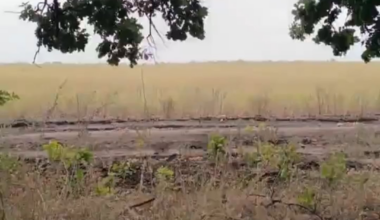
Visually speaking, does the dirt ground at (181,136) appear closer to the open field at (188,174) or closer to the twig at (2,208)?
the open field at (188,174)

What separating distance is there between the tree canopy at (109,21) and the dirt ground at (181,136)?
96 centimetres

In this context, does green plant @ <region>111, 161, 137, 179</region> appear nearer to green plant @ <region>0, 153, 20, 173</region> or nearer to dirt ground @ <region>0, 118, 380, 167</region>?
dirt ground @ <region>0, 118, 380, 167</region>

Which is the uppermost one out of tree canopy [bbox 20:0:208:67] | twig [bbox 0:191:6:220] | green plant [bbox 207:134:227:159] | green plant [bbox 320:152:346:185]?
tree canopy [bbox 20:0:208:67]

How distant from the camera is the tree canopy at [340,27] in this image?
5.52m

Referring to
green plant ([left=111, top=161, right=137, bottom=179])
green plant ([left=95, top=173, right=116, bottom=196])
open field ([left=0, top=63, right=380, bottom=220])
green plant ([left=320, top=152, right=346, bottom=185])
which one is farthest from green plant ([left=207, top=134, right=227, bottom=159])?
green plant ([left=320, top=152, right=346, bottom=185])

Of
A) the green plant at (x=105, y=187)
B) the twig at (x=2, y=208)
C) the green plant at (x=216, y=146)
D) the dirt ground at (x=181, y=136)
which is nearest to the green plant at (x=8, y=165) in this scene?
the twig at (x=2, y=208)

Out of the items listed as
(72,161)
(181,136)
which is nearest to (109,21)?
(72,161)

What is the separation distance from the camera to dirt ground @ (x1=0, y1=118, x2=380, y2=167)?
8.48 meters

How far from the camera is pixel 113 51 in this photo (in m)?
6.55

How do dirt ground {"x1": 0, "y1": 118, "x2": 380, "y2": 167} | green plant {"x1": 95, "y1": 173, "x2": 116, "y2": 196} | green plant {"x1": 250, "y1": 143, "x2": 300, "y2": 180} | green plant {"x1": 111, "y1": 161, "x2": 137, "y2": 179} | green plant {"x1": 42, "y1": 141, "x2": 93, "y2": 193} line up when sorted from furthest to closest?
dirt ground {"x1": 0, "y1": 118, "x2": 380, "y2": 167} < green plant {"x1": 111, "y1": 161, "x2": 137, "y2": 179} < green plant {"x1": 250, "y1": 143, "x2": 300, "y2": 180} < green plant {"x1": 42, "y1": 141, "x2": 93, "y2": 193} < green plant {"x1": 95, "y1": 173, "x2": 116, "y2": 196}

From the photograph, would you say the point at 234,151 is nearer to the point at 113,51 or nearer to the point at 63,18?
the point at 113,51

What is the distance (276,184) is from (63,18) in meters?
2.28

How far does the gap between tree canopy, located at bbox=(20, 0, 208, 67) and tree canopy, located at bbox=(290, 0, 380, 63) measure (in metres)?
1.00

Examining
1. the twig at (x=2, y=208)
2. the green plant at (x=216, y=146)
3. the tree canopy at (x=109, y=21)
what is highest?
the tree canopy at (x=109, y=21)
